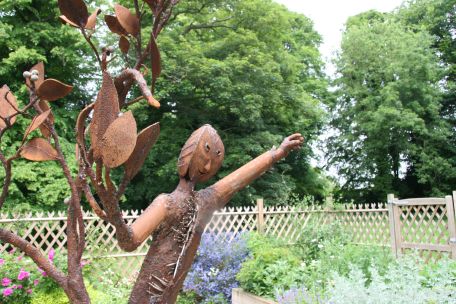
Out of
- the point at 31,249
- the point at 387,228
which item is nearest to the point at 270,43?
the point at 387,228

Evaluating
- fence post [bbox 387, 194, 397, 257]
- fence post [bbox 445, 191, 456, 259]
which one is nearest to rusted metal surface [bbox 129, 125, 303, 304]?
fence post [bbox 445, 191, 456, 259]

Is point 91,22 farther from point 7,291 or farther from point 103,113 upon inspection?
point 7,291

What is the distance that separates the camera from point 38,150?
48.7 inches

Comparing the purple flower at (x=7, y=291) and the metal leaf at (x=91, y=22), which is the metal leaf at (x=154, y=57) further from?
the purple flower at (x=7, y=291)

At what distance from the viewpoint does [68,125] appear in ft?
32.1

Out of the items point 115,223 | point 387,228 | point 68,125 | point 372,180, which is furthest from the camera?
point 372,180

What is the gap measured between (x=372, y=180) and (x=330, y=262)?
12.5 m

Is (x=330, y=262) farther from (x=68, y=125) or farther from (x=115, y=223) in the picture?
(x=68, y=125)

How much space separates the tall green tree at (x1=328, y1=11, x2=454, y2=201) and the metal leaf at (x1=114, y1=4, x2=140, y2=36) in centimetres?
1292

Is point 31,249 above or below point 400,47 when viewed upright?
below

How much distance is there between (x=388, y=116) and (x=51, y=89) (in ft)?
44.9

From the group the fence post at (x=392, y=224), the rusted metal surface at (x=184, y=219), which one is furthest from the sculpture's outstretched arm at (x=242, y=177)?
the fence post at (x=392, y=224)

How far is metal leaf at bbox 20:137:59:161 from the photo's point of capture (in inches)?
48.8

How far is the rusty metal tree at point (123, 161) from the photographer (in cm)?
103
